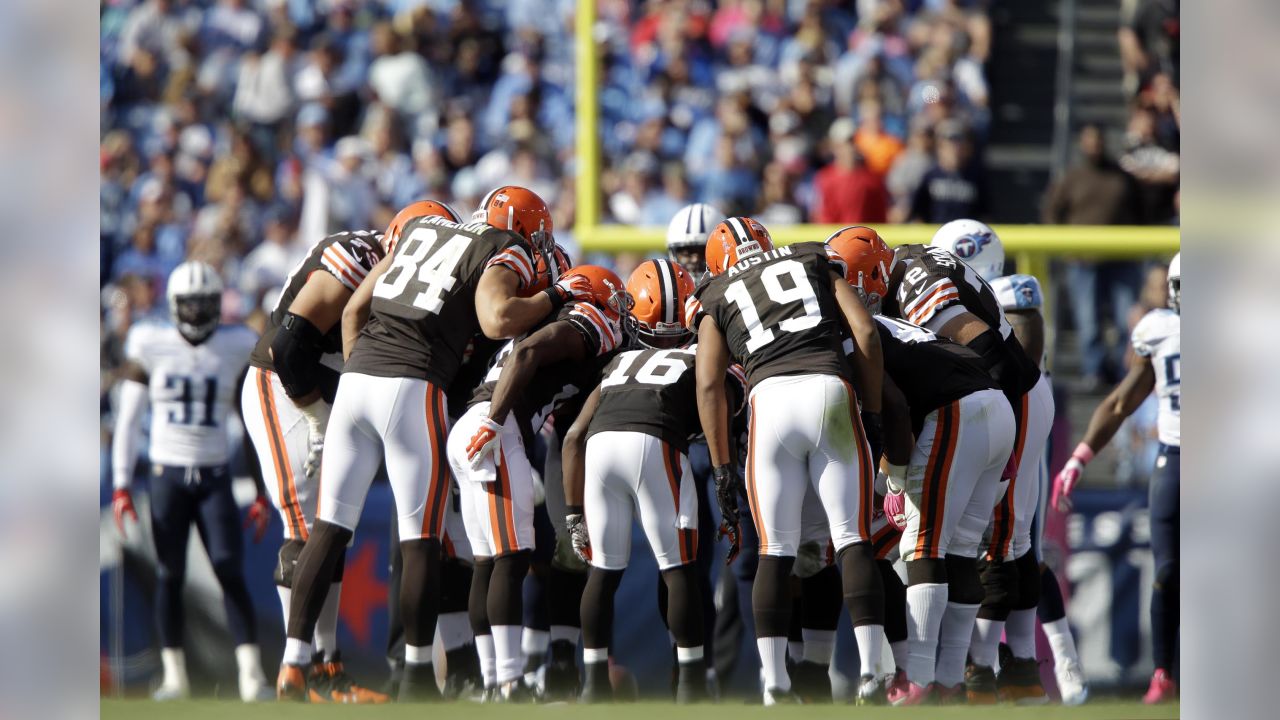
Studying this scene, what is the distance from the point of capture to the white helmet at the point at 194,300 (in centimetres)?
838

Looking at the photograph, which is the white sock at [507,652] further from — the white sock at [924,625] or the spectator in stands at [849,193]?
the spectator in stands at [849,193]

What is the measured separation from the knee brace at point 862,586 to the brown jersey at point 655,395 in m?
0.89

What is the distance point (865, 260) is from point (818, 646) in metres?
1.62

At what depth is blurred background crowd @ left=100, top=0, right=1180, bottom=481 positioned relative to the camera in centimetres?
1134

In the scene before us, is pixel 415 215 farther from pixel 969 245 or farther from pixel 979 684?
pixel 979 684

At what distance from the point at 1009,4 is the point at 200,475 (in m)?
8.52

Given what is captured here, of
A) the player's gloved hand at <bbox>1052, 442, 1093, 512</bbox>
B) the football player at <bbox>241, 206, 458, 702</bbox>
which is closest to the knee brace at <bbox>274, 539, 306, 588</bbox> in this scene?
the football player at <bbox>241, 206, 458, 702</bbox>

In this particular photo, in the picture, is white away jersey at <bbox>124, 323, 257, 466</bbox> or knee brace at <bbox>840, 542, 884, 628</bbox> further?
white away jersey at <bbox>124, 323, 257, 466</bbox>

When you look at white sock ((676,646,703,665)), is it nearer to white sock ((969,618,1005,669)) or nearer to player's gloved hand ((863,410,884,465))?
player's gloved hand ((863,410,884,465))

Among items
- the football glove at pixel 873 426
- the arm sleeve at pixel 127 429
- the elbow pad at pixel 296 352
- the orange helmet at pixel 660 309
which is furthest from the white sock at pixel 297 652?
the arm sleeve at pixel 127 429

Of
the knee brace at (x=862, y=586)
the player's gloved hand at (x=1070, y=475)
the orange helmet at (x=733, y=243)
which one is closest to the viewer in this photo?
the knee brace at (x=862, y=586)

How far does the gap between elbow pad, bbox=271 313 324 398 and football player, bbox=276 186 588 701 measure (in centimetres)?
47

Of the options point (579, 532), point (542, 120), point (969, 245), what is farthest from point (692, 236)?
point (542, 120)
